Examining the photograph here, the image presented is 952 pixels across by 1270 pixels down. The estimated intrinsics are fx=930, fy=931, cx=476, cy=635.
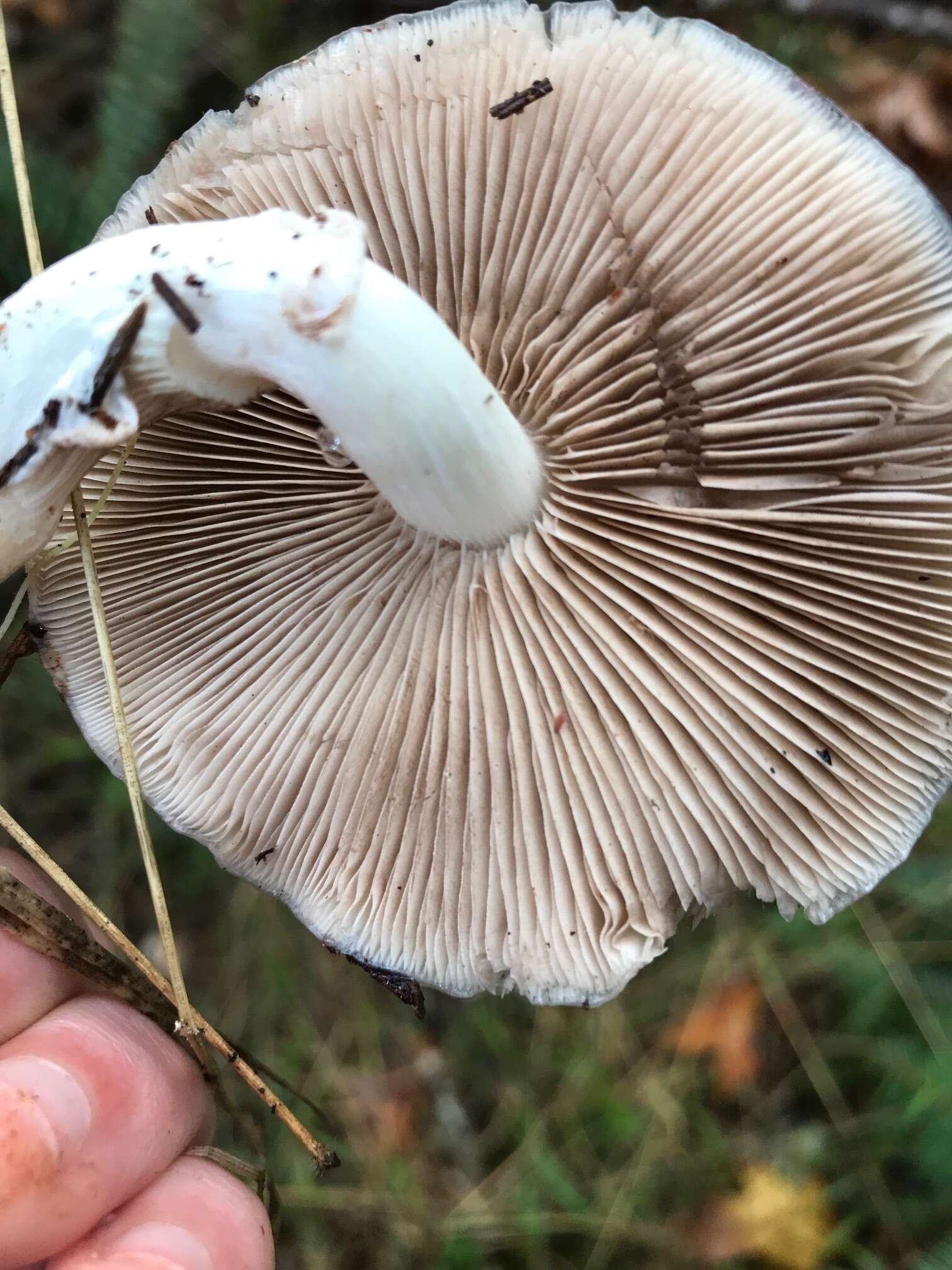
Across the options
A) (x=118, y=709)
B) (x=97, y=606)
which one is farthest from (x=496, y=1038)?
(x=97, y=606)

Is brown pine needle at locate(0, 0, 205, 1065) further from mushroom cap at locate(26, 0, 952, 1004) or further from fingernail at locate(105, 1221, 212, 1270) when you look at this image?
fingernail at locate(105, 1221, 212, 1270)

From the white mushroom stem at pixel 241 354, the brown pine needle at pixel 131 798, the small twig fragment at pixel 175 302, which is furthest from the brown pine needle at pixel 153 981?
the small twig fragment at pixel 175 302

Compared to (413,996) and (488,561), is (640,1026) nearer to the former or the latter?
(413,996)

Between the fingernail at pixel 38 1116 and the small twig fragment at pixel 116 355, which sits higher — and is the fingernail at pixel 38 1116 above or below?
below

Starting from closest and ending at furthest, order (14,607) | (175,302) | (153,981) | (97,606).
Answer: (175,302) < (97,606) < (14,607) < (153,981)

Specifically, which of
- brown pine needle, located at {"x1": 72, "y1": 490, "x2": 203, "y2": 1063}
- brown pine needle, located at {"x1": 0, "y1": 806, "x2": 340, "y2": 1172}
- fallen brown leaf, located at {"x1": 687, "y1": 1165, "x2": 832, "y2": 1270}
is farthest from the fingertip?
fallen brown leaf, located at {"x1": 687, "y1": 1165, "x2": 832, "y2": 1270}

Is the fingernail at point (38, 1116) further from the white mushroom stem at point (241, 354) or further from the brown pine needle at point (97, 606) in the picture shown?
the white mushroom stem at point (241, 354)

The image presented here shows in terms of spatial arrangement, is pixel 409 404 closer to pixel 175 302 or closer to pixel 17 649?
pixel 175 302
